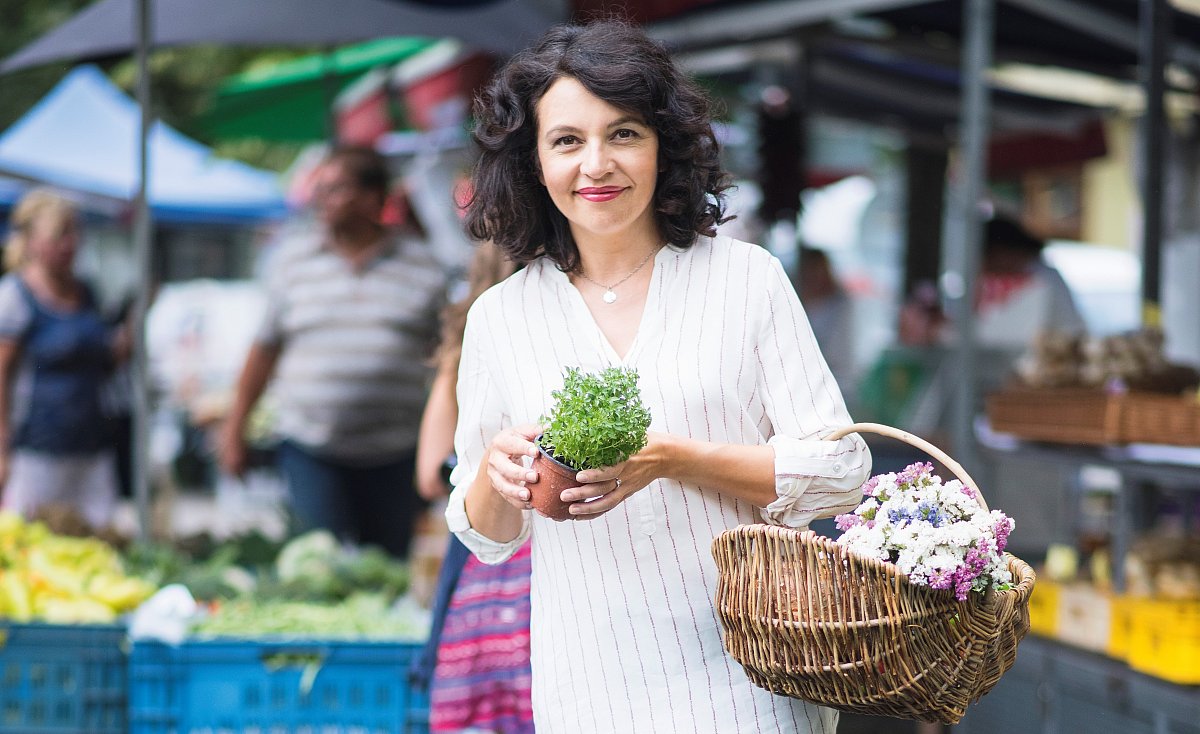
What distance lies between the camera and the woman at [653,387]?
6.70 ft

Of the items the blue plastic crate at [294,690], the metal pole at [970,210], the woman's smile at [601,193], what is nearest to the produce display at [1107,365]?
the metal pole at [970,210]

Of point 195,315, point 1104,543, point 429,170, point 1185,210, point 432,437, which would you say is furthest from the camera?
point 195,315

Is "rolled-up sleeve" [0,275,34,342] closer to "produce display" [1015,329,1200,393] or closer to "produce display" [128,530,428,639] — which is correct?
"produce display" [128,530,428,639]

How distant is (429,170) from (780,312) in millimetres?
6825

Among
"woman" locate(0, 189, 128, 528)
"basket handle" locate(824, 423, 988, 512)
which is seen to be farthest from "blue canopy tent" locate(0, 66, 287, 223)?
"basket handle" locate(824, 423, 988, 512)

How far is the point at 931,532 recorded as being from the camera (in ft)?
5.84

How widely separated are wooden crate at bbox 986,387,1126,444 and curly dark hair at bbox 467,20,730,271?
273cm

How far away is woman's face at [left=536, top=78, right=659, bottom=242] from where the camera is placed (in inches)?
81.6

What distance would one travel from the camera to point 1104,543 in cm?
584

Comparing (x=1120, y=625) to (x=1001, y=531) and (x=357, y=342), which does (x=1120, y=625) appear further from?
(x=1001, y=531)

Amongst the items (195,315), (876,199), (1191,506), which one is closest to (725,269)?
(1191,506)

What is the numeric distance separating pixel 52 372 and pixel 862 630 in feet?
19.9

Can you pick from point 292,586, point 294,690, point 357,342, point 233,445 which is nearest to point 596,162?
point 294,690

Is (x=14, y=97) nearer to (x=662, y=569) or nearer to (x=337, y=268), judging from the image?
(x=337, y=268)
